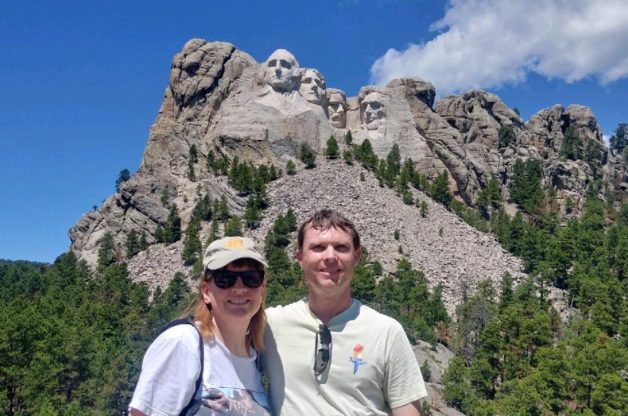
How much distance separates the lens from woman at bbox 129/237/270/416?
177 inches

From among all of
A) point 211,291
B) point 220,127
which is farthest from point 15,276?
point 211,291

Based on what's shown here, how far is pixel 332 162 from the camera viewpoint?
262 ft

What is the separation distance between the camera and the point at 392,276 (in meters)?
58.2

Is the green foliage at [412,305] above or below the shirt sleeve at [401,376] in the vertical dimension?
above

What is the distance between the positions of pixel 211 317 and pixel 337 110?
3394 inches

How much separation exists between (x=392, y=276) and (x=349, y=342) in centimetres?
5360

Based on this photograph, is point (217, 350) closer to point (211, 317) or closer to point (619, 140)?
point (211, 317)

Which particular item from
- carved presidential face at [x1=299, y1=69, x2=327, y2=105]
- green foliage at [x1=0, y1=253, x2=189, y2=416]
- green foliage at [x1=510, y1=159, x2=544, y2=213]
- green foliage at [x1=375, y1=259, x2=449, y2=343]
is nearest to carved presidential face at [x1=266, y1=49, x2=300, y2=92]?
carved presidential face at [x1=299, y1=69, x2=327, y2=105]

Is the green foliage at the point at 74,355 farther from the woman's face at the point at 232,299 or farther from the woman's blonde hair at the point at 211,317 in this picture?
the woman's face at the point at 232,299

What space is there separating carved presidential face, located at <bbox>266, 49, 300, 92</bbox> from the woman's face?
80.4 meters

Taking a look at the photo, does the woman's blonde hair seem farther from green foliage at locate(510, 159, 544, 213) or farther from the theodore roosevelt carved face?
green foliage at locate(510, 159, 544, 213)

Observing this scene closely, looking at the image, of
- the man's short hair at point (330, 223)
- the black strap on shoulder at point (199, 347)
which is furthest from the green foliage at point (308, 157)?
the black strap on shoulder at point (199, 347)

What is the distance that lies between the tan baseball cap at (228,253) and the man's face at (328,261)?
445 mm

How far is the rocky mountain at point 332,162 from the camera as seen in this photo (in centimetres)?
6712
